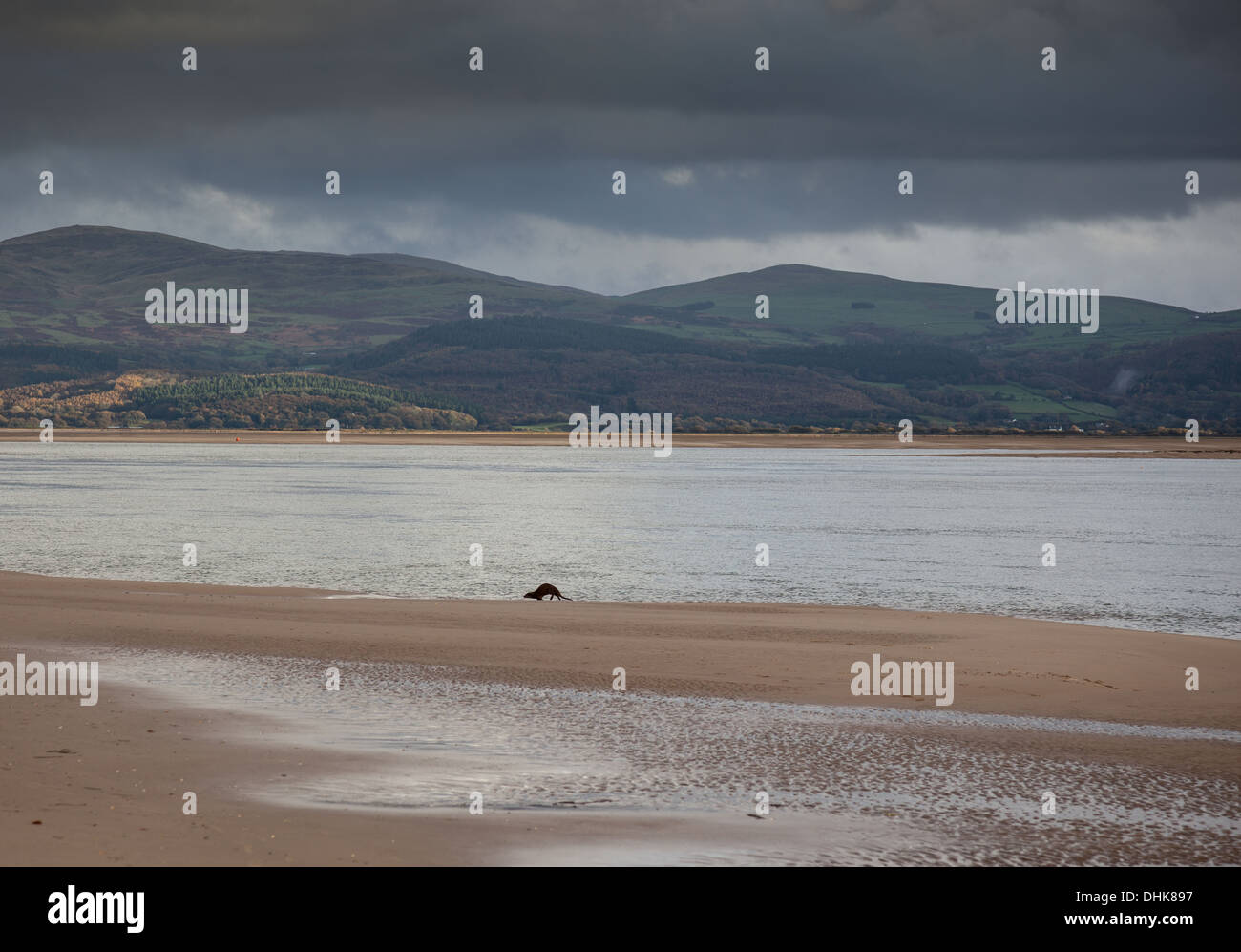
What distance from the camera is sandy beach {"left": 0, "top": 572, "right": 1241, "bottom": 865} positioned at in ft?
34.8

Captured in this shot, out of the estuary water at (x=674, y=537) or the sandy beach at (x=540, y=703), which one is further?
the estuary water at (x=674, y=537)

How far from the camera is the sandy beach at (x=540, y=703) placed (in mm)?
10609

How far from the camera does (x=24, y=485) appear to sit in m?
79.7

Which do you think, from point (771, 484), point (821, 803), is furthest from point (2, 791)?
point (771, 484)

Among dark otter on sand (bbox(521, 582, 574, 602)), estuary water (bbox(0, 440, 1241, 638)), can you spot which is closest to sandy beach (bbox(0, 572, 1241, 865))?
dark otter on sand (bbox(521, 582, 574, 602))

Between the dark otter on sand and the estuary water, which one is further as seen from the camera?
the estuary water

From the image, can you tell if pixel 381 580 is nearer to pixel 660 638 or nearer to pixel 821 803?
pixel 660 638

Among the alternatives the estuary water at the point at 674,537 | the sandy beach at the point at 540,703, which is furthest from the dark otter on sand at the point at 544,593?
the estuary water at the point at 674,537

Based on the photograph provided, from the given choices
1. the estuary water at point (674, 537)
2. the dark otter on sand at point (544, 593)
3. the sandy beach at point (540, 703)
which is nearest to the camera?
the sandy beach at point (540, 703)

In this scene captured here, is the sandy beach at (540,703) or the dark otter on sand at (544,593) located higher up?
the dark otter on sand at (544,593)

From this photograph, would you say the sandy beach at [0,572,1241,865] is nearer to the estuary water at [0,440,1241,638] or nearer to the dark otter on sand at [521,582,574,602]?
the dark otter on sand at [521,582,574,602]

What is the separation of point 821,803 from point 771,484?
7881 centimetres

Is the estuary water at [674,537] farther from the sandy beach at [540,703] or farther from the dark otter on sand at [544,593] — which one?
the sandy beach at [540,703]

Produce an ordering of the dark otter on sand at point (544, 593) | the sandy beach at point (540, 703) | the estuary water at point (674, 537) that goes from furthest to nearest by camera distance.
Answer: the estuary water at point (674, 537) → the dark otter on sand at point (544, 593) → the sandy beach at point (540, 703)
